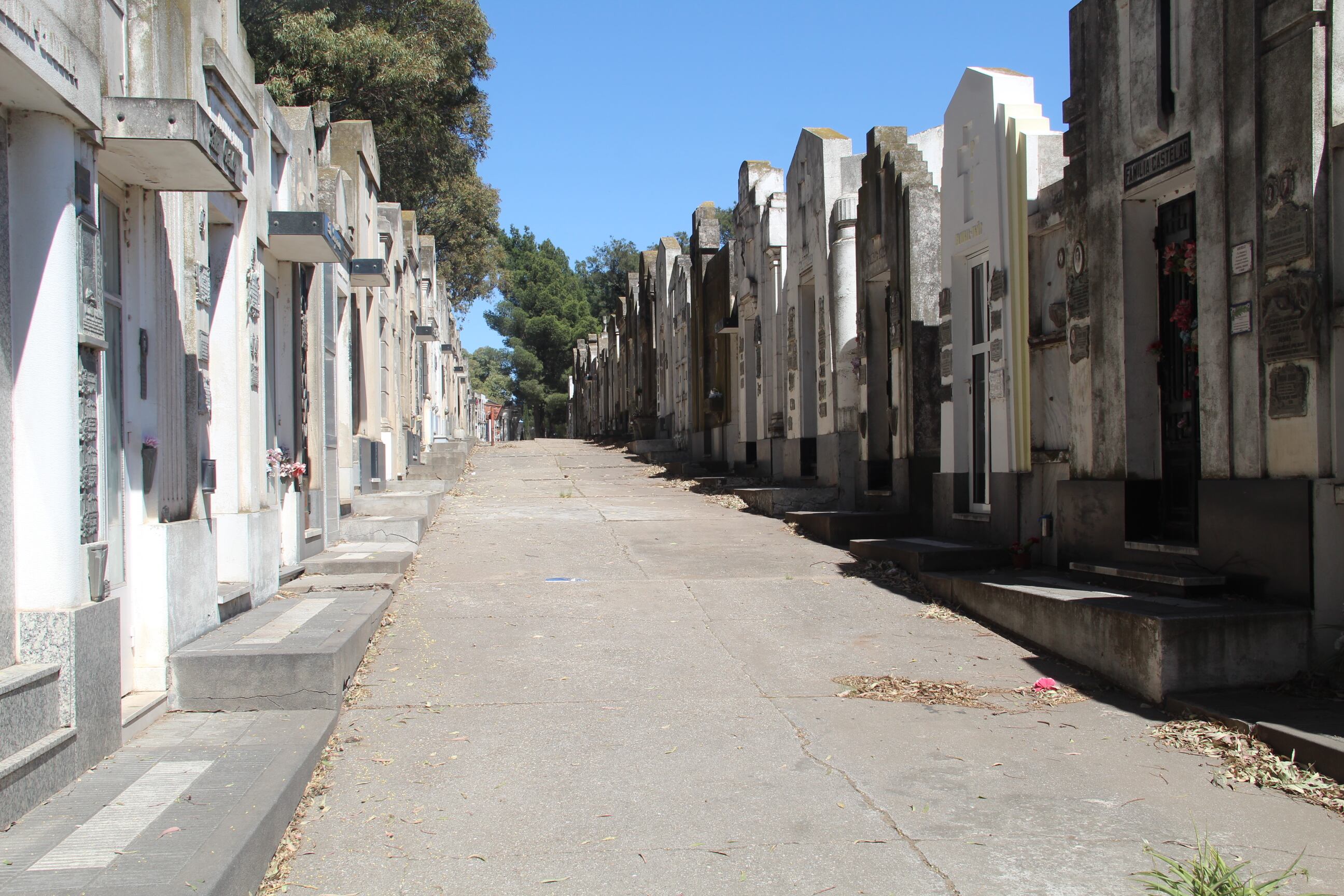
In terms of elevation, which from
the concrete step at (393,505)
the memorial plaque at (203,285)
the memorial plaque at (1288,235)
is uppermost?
the memorial plaque at (1288,235)

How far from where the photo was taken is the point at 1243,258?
21.5 ft

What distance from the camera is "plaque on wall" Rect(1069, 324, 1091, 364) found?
829 cm

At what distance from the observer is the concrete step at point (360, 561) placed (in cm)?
888

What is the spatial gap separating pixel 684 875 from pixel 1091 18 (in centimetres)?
737

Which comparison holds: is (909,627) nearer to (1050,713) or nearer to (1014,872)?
(1050,713)

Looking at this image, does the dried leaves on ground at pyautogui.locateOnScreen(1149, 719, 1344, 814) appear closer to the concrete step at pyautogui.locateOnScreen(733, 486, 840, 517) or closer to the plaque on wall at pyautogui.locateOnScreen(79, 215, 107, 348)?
the plaque on wall at pyautogui.locateOnScreen(79, 215, 107, 348)

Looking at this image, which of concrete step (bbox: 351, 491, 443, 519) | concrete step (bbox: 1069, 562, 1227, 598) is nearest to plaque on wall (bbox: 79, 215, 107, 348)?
concrete step (bbox: 1069, 562, 1227, 598)

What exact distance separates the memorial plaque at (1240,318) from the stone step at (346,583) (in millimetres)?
6111

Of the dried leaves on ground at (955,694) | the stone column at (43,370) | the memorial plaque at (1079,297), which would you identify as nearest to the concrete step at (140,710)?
the stone column at (43,370)

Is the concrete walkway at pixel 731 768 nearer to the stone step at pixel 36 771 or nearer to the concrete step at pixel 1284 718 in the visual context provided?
the concrete step at pixel 1284 718

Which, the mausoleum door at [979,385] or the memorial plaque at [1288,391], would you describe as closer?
the memorial plaque at [1288,391]

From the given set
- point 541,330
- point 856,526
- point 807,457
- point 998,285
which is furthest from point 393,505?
point 541,330

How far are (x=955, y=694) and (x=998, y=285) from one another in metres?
4.58

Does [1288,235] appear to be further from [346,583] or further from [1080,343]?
[346,583]
